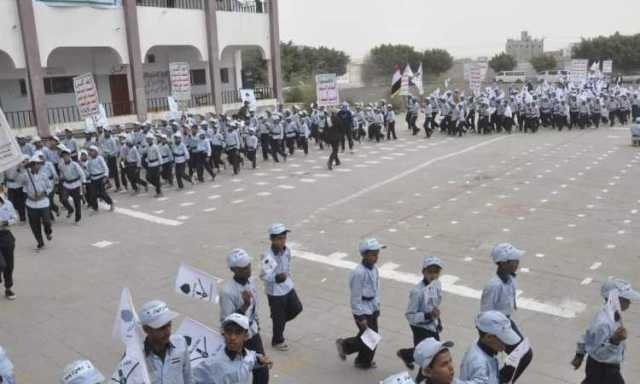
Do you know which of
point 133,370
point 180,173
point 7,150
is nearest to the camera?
point 133,370

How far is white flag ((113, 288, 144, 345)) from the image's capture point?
160 inches

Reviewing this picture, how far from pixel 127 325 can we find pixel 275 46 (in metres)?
30.0

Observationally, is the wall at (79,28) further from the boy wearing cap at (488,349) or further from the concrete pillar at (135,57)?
the boy wearing cap at (488,349)

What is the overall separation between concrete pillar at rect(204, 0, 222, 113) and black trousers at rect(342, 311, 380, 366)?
24.6 m

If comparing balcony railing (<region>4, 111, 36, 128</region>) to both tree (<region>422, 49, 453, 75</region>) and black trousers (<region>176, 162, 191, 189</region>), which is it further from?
tree (<region>422, 49, 453, 75</region>)

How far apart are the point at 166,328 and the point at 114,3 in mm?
23680

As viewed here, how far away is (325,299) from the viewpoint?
27.9ft

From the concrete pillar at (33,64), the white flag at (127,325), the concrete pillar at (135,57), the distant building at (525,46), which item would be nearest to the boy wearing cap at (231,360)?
the white flag at (127,325)

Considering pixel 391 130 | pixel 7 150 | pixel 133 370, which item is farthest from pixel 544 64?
pixel 133 370

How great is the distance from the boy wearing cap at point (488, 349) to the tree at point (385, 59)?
220 feet

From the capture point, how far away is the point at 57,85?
2570cm

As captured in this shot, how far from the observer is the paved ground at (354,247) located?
7156 millimetres

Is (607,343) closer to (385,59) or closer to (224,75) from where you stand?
(224,75)

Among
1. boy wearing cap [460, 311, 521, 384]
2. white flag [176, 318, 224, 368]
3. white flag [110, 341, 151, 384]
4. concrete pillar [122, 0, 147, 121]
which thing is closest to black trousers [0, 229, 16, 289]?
white flag [176, 318, 224, 368]
